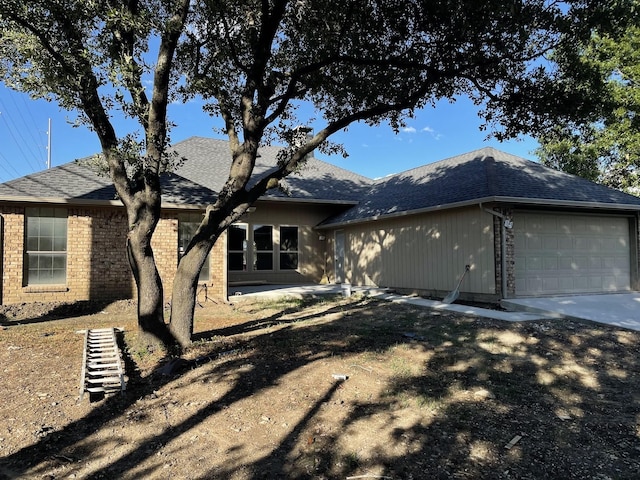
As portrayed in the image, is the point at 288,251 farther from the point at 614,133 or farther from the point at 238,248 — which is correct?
the point at 614,133

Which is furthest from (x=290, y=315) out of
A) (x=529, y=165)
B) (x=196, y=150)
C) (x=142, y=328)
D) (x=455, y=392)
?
(x=196, y=150)

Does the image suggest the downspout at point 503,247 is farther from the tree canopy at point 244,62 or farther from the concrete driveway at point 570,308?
the tree canopy at point 244,62

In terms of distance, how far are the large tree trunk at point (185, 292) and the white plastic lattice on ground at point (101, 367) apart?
0.94 meters

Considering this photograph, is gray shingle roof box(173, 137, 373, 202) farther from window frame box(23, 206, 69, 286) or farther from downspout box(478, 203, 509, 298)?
downspout box(478, 203, 509, 298)

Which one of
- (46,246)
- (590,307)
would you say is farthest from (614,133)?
(46,246)

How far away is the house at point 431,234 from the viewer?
37.8ft

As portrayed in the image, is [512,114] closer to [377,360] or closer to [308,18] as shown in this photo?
[308,18]

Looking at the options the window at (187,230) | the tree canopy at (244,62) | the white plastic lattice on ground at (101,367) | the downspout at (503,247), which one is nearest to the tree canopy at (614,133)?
the downspout at (503,247)

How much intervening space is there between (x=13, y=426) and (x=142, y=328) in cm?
279

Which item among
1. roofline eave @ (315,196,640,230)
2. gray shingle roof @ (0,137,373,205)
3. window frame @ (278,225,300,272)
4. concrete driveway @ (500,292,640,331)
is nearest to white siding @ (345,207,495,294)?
roofline eave @ (315,196,640,230)

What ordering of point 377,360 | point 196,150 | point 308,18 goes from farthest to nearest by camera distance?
1. point 196,150
2. point 308,18
3. point 377,360

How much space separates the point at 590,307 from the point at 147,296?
30.8 ft

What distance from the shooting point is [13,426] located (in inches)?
169

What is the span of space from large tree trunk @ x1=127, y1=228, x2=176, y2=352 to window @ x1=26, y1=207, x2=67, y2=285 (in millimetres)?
5988
